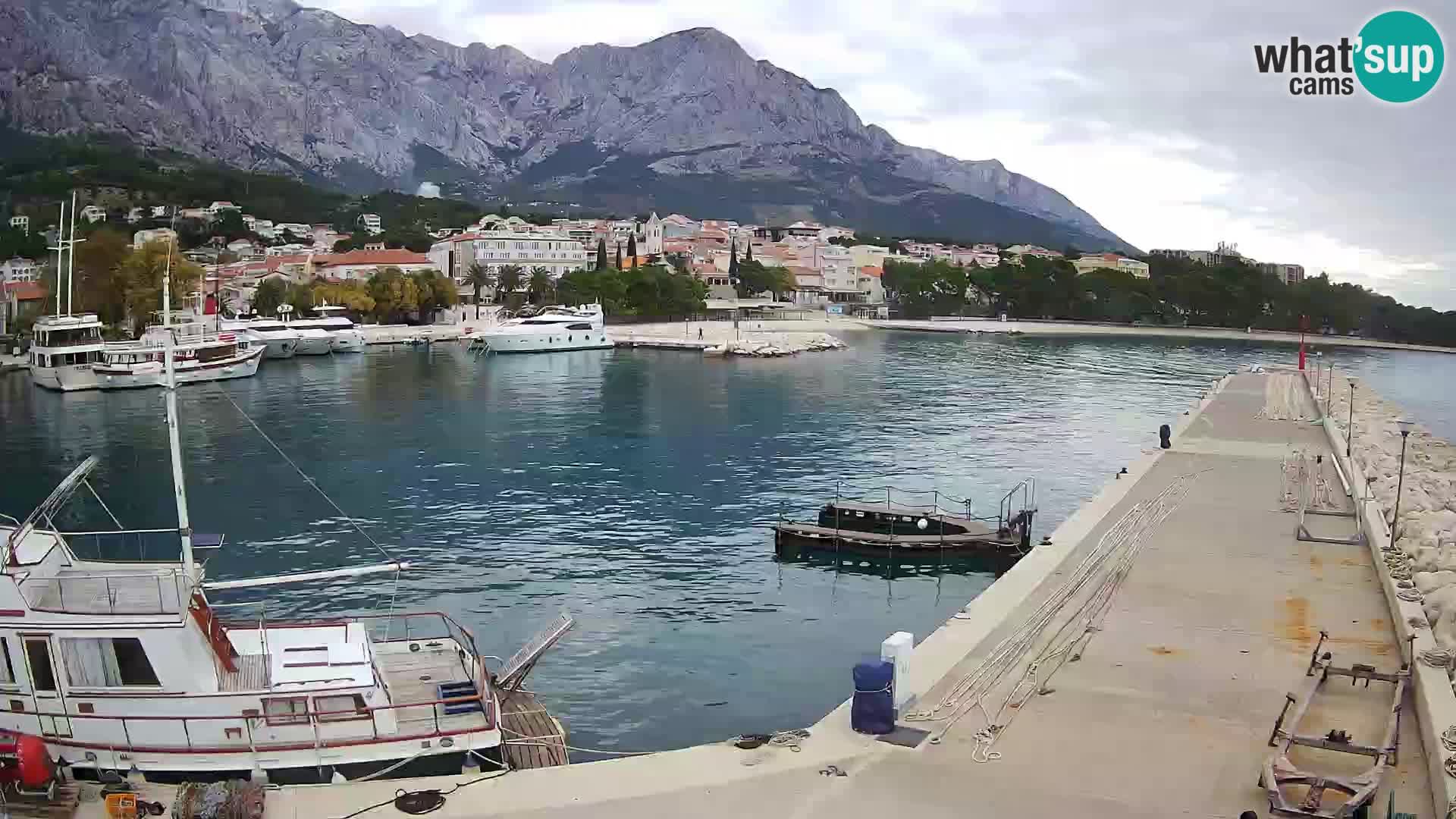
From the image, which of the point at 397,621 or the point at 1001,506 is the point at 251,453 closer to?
the point at 397,621

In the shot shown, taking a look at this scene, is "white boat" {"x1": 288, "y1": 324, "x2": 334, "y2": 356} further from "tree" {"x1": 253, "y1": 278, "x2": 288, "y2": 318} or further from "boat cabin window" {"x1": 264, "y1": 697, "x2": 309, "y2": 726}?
"boat cabin window" {"x1": 264, "y1": 697, "x2": 309, "y2": 726}

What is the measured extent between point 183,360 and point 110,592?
→ 207 ft

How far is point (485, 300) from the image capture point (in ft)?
428

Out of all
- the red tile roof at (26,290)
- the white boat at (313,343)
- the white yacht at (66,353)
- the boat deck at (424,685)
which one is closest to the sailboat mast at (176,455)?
the boat deck at (424,685)

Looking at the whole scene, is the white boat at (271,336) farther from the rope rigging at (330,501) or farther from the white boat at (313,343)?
the rope rigging at (330,501)

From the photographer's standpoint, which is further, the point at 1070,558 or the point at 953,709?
the point at 1070,558

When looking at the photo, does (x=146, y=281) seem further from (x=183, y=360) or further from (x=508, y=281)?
(x=508, y=281)

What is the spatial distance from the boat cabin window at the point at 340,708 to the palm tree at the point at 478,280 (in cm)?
11061

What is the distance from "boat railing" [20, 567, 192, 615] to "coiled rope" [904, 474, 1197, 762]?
315 inches

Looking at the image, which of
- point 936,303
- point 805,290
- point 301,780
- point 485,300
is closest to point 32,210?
point 485,300

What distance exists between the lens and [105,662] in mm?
12062

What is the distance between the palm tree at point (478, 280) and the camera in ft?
414

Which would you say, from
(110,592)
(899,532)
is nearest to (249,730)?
(110,592)

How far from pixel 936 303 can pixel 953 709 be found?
15108cm
